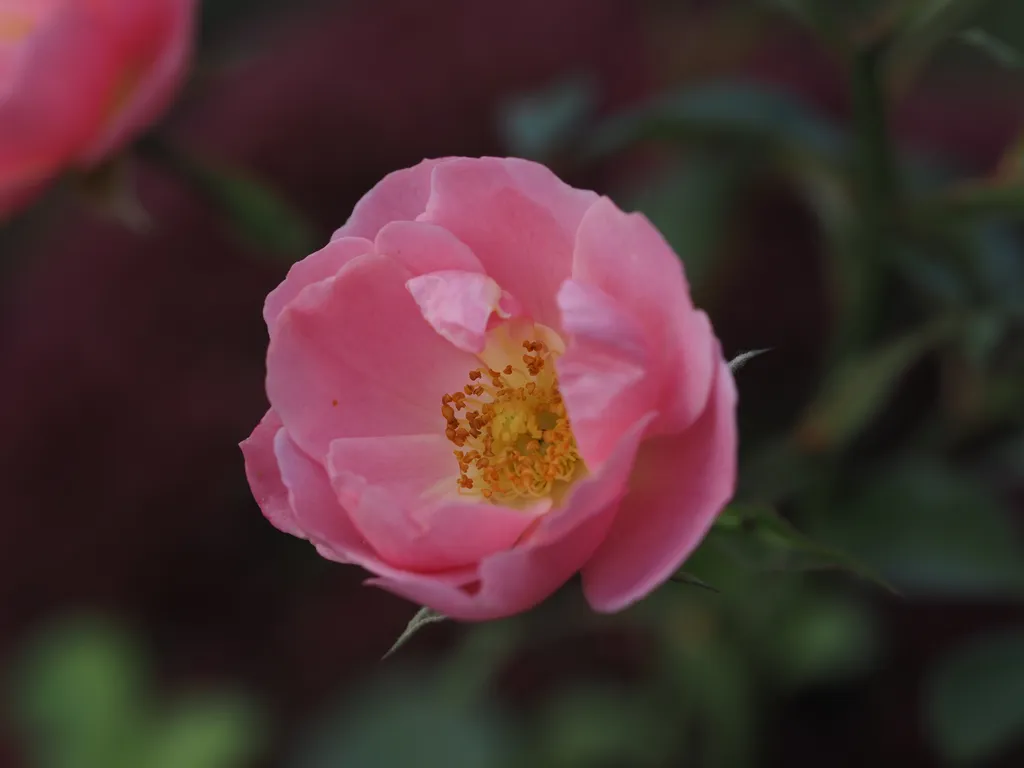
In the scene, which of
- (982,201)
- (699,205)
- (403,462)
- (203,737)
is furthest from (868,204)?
(203,737)

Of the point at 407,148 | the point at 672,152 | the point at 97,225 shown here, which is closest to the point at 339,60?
the point at 407,148

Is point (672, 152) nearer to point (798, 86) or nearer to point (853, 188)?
Answer: point (798, 86)

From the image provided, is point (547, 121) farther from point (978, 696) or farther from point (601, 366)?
point (978, 696)

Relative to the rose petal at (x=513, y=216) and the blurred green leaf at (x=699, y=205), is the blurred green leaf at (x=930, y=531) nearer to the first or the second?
the blurred green leaf at (x=699, y=205)

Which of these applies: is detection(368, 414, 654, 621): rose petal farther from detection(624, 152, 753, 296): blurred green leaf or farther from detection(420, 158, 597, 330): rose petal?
detection(624, 152, 753, 296): blurred green leaf

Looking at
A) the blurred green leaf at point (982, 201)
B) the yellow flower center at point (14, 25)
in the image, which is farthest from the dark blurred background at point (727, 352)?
the yellow flower center at point (14, 25)

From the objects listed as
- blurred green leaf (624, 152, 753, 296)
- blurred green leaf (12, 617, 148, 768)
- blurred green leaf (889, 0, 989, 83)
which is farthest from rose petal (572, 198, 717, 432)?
blurred green leaf (12, 617, 148, 768)
